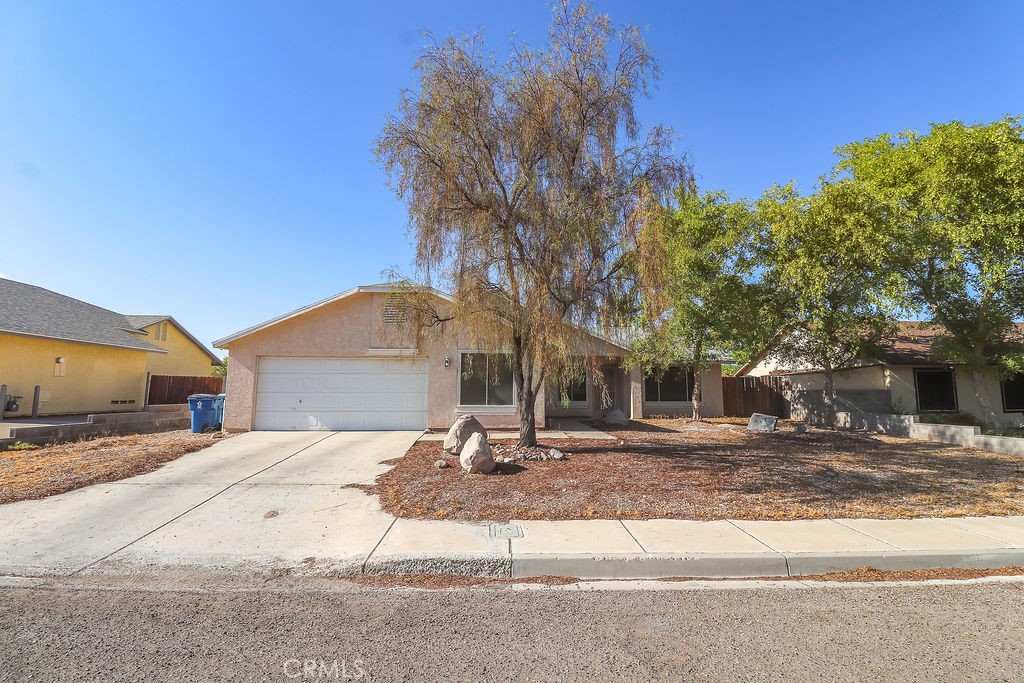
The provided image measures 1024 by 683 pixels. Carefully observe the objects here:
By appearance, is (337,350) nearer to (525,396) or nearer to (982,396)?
(525,396)

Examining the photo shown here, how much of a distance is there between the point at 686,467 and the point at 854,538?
3491 mm

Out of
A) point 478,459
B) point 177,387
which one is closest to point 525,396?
point 478,459

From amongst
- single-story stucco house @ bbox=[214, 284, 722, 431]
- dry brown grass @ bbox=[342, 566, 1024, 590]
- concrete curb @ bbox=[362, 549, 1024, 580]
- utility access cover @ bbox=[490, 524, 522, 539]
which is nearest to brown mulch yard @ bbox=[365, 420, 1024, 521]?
utility access cover @ bbox=[490, 524, 522, 539]

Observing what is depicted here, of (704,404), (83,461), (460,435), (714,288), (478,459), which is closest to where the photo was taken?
(478,459)

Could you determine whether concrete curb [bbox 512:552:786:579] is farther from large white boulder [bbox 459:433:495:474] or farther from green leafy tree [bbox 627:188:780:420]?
green leafy tree [bbox 627:188:780:420]

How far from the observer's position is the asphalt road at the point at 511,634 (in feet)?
10.0

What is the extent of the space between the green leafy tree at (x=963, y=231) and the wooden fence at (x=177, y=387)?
25.4 meters

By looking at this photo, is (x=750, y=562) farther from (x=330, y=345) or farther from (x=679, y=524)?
(x=330, y=345)

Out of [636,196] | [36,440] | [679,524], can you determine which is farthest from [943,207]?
[36,440]

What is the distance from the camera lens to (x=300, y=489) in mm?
7562

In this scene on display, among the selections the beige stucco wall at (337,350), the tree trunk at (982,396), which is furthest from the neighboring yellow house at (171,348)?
the tree trunk at (982,396)

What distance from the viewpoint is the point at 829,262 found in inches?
578

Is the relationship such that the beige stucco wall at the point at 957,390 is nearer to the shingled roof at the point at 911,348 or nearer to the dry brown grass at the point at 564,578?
the shingled roof at the point at 911,348

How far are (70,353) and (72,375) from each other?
0.81 metres
